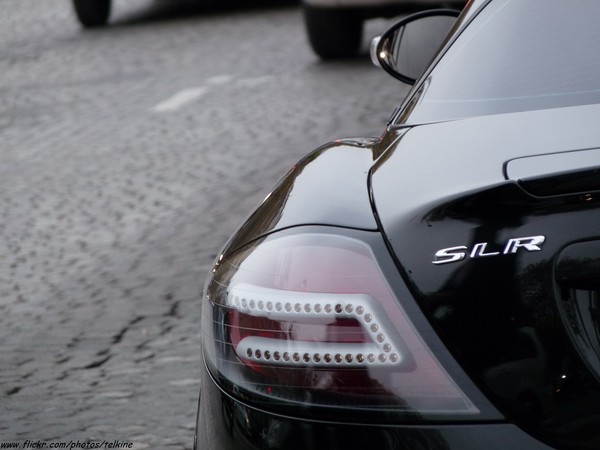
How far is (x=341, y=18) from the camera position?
1161 centimetres

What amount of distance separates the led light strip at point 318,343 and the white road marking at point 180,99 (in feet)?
26.1

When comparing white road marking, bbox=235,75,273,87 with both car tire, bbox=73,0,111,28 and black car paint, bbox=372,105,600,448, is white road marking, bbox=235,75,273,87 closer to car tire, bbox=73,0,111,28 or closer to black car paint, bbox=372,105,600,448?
car tire, bbox=73,0,111,28

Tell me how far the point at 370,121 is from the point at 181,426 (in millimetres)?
4959

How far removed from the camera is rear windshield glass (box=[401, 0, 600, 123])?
7.89 feet

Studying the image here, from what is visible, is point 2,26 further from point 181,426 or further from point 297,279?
point 297,279

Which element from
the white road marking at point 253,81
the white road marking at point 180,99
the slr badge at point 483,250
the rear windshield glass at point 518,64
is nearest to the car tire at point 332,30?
the white road marking at point 253,81

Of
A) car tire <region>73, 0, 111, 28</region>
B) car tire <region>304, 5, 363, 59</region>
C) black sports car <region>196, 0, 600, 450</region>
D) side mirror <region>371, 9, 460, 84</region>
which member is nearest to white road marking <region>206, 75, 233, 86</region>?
car tire <region>304, 5, 363, 59</region>

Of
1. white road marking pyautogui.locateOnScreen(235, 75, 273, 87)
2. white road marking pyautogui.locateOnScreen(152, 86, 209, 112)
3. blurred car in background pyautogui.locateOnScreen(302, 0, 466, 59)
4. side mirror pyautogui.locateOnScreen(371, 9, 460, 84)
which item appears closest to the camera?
side mirror pyautogui.locateOnScreen(371, 9, 460, 84)

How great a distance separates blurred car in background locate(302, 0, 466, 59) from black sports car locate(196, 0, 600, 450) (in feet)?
29.8

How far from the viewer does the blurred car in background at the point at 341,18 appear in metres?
11.1

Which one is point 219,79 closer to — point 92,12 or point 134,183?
point 134,183

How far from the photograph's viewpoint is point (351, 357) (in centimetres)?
192

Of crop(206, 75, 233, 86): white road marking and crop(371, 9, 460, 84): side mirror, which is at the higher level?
crop(371, 9, 460, 84): side mirror

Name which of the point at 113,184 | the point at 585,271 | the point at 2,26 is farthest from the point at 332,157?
the point at 2,26
